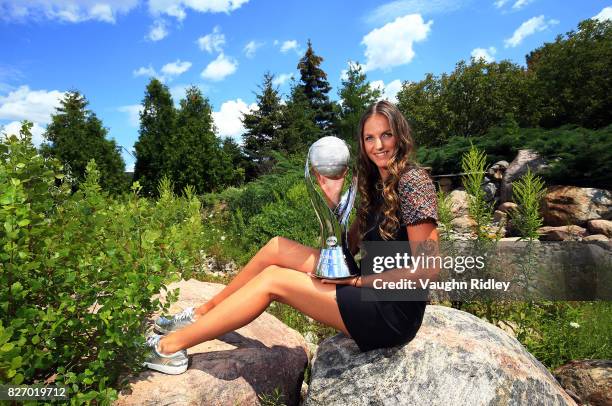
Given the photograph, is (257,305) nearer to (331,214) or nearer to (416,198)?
(331,214)

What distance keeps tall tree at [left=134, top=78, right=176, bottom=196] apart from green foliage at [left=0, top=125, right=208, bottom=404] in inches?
403

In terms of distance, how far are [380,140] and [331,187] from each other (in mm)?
448

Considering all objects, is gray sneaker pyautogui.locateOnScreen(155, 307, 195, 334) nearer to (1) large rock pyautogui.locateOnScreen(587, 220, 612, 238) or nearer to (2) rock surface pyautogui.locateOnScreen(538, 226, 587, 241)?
(2) rock surface pyautogui.locateOnScreen(538, 226, 587, 241)

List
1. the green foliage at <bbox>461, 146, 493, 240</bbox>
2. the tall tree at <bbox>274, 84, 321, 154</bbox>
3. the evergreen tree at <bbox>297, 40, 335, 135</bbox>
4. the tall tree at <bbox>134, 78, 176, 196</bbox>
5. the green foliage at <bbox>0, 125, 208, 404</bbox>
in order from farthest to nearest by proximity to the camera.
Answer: the evergreen tree at <bbox>297, 40, 335, 135</bbox>
the tall tree at <bbox>274, 84, 321, 154</bbox>
the tall tree at <bbox>134, 78, 176, 196</bbox>
the green foliage at <bbox>461, 146, 493, 240</bbox>
the green foliage at <bbox>0, 125, 208, 404</bbox>

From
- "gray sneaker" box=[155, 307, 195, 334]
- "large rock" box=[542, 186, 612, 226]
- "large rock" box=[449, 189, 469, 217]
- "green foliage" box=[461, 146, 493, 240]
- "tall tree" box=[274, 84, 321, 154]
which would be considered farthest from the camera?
"tall tree" box=[274, 84, 321, 154]

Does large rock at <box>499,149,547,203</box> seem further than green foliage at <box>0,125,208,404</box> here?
Yes

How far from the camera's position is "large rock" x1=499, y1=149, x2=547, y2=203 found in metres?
8.92

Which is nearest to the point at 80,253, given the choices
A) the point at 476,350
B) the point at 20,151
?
the point at 20,151

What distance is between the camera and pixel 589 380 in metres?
2.97

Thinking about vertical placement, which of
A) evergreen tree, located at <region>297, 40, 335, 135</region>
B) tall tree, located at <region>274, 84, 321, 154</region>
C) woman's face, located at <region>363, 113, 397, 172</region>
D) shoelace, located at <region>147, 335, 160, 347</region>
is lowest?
shoelace, located at <region>147, 335, 160, 347</region>

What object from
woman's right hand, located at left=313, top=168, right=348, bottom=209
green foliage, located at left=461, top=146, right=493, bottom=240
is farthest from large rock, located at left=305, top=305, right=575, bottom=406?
green foliage, located at left=461, top=146, right=493, bottom=240

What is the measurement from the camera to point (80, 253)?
2266 mm

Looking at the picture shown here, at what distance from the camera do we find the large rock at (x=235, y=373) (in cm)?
244

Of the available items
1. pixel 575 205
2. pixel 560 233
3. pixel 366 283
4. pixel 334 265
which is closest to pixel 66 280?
pixel 334 265
